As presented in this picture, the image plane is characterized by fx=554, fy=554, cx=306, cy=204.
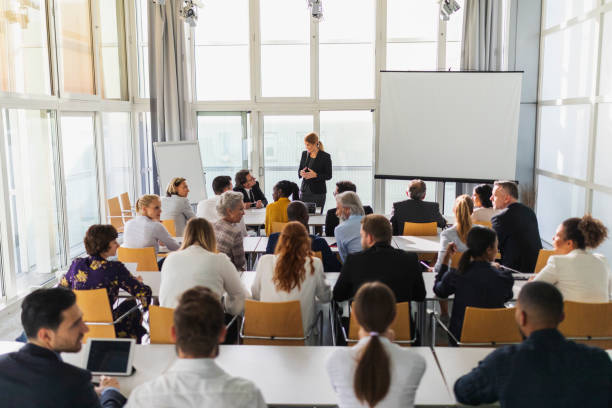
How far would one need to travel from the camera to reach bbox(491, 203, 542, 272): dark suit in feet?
14.8

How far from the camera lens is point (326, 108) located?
857 cm

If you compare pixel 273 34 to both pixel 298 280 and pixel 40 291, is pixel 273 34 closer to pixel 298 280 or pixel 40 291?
pixel 298 280

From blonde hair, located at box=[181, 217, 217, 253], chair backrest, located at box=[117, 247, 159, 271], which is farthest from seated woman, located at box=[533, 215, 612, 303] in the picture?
chair backrest, located at box=[117, 247, 159, 271]

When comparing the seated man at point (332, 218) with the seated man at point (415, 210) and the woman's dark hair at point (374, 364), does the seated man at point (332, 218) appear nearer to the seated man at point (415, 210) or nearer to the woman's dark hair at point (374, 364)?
the seated man at point (415, 210)

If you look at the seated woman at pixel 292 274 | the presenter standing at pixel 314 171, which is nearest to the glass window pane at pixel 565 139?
the presenter standing at pixel 314 171

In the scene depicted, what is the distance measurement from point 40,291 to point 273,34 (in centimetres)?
702

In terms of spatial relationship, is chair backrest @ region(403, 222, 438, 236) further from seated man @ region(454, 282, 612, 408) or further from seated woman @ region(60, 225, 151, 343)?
seated man @ region(454, 282, 612, 408)

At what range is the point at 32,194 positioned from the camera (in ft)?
20.0

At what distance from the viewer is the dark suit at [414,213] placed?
5.56 meters

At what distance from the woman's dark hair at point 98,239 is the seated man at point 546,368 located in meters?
2.34

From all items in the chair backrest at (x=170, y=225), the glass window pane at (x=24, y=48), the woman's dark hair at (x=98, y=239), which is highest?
the glass window pane at (x=24, y=48)

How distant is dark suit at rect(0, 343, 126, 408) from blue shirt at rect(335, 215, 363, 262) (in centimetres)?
266

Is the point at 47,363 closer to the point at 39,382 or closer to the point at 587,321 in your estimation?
the point at 39,382

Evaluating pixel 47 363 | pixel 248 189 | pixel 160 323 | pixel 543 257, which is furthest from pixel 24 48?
pixel 543 257
